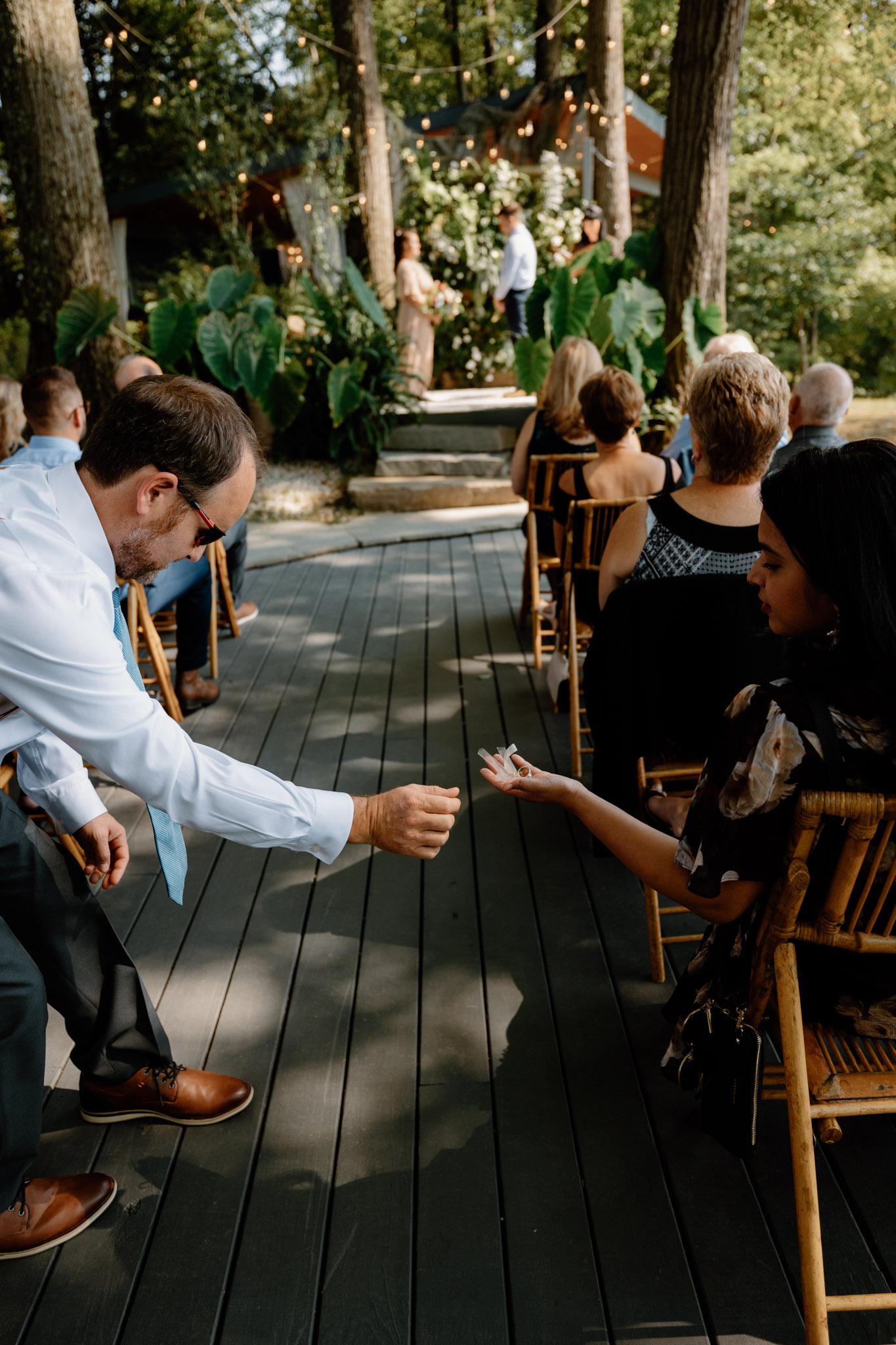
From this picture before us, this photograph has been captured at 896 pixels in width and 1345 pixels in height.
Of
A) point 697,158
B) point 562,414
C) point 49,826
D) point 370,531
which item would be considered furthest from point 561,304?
point 49,826

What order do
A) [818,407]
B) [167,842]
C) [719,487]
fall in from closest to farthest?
[167,842], [719,487], [818,407]

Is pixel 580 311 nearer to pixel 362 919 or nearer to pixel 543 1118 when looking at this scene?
pixel 362 919

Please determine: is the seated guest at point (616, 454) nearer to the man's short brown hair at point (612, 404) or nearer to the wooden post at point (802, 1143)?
the man's short brown hair at point (612, 404)

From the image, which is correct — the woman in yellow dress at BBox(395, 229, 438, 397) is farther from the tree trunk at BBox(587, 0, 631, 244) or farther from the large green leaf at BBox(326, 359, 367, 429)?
the tree trunk at BBox(587, 0, 631, 244)

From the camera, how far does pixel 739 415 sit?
2.23m

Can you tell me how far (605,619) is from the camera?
233 cm

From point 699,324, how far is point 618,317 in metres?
0.70

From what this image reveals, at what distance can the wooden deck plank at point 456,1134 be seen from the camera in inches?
58.9

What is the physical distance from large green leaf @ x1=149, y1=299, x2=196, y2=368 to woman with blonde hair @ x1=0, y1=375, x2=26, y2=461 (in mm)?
3260

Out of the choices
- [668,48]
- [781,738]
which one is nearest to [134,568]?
[781,738]

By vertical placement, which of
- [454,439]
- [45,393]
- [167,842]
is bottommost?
[454,439]

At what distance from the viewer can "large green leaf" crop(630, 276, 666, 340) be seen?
6.53 m

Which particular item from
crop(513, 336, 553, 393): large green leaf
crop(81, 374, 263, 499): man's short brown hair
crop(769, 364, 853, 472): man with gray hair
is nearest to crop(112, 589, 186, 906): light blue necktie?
crop(81, 374, 263, 499): man's short brown hair

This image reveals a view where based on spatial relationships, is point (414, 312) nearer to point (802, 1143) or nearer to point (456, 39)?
point (802, 1143)
